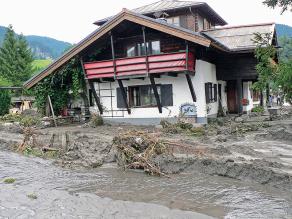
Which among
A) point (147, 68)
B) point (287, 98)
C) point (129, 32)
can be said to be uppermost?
point (129, 32)

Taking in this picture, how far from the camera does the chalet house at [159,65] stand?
1927 centimetres

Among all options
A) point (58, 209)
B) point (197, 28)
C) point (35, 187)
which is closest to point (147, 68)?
point (197, 28)

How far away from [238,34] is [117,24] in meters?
8.19

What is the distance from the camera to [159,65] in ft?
62.4

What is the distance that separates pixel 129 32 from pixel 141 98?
3792mm

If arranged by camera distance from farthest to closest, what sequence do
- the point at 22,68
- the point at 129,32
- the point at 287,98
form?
the point at 22,68
the point at 129,32
the point at 287,98

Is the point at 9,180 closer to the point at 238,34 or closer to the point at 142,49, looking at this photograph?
the point at 142,49

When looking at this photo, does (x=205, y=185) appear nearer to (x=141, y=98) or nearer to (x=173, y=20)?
(x=141, y=98)

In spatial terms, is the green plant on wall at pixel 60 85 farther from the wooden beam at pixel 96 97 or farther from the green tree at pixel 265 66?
the green tree at pixel 265 66

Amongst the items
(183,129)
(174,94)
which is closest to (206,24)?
(174,94)

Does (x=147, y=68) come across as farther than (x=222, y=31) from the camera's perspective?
No

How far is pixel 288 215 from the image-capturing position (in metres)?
7.08

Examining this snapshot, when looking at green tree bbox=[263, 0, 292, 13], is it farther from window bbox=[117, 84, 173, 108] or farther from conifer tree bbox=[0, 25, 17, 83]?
conifer tree bbox=[0, 25, 17, 83]

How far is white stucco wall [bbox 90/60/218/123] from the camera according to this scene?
20.0 m
